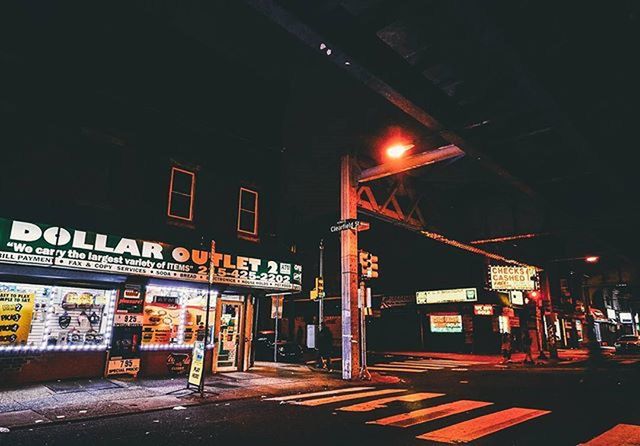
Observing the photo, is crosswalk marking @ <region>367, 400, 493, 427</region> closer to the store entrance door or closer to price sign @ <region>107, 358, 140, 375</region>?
price sign @ <region>107, 358, 140, 375</region>

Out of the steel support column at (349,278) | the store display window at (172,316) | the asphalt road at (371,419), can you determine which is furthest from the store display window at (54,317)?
the steel support column at (349,278)

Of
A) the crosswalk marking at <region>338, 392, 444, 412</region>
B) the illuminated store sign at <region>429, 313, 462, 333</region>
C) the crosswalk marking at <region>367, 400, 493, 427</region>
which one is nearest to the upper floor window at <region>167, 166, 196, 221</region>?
the crosswalk marking at <region>338, 392, 444, 412</region>

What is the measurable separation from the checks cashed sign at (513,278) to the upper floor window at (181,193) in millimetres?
20012

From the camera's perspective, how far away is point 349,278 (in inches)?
602

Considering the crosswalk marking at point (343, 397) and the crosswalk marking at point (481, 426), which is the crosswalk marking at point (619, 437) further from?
the crosswalk marking at point (343, 397)

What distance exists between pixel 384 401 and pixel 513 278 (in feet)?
66.4

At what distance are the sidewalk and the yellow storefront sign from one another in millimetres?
1520

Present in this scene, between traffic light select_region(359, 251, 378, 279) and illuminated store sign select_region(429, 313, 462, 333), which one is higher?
traffic light select_region(359, 251, 378, 279)

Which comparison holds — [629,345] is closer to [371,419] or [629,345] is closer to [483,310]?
[483,310]

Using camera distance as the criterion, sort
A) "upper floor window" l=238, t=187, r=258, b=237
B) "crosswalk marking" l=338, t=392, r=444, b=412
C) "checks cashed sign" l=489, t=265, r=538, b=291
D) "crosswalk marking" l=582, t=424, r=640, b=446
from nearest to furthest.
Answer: "crosswalk marking" l=582, t=424, r=640, b=446 < "crosswalk marking" l=338, t=392, r=444, b=412 < "upper floor window" l=238, t=187, r=258, b=237 < "checks cashed sign" l=489, t=265, r=538, b=291

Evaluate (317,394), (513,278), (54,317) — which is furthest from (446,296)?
(54,317)

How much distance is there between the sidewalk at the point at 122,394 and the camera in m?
8.17

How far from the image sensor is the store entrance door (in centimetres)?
1659

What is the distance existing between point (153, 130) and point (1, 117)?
436cm
